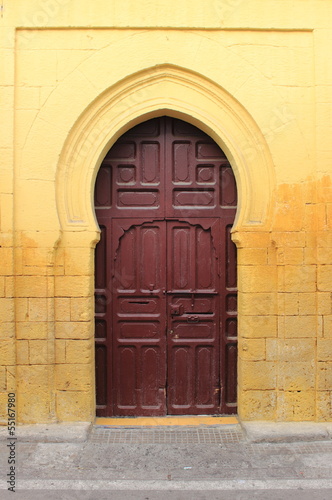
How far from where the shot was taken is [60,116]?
4859 mm

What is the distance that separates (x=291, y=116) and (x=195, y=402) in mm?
3454

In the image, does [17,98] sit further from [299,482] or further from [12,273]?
[299,482]

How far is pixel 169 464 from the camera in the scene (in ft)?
14.0

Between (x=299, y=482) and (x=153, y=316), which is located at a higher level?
(x=153, y=316)

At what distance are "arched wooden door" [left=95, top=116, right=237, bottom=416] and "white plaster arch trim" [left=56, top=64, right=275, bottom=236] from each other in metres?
0.35

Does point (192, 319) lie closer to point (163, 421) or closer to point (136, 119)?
point (163, 421)

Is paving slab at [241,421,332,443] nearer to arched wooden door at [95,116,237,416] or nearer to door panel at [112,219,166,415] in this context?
arched wooden door at [95,116,237,416]

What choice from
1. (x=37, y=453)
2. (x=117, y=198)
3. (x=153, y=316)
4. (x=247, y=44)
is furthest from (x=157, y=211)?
(x=37, y=453)

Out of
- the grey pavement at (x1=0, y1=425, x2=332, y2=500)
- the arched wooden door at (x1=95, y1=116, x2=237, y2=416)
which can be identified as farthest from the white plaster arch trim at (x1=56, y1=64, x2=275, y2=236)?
the grey pavement at (x1=0, y1=425, x2=332, y2=500)

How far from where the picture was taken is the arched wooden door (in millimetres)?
5258

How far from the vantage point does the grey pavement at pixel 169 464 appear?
387 cm

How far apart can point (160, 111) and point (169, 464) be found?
367cm
